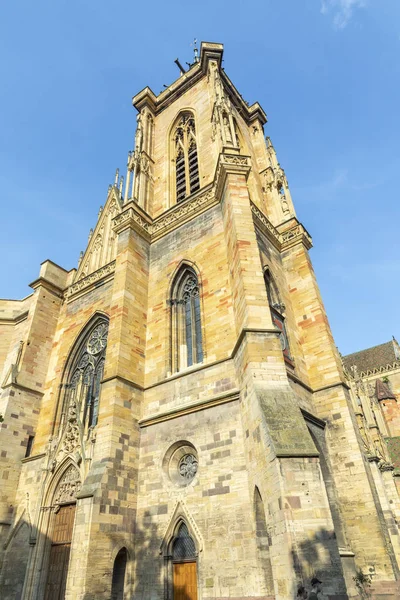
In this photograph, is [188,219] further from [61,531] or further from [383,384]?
[383,384]

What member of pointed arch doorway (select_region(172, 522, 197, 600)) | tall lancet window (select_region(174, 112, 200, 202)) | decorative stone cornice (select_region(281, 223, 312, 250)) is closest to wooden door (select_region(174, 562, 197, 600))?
pointed arch doorway (select_region(172, 522, 197, 600))

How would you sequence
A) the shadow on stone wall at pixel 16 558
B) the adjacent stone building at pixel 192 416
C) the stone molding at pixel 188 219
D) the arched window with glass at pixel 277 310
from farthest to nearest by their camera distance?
the stone molding at pixel 188 219 → the arched window with glass at pixel 277 310 → the shadow on stone wall at pixel 16 558 → the adjacent stone building at pixel 192 416

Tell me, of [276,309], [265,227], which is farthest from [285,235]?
[276,309]

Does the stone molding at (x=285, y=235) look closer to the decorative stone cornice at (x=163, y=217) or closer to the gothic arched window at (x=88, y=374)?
the decorative stone cornice at (x=163, y=217)

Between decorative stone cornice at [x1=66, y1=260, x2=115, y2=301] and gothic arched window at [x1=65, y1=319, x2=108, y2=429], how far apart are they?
6.07 ft

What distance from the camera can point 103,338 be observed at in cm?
1526

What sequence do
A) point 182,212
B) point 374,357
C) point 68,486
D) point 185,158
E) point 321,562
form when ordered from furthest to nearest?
point 374,357 → point 185,158 → point 182,212 → point 68,486 → point 321,562

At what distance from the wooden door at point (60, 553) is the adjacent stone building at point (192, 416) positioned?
49mm

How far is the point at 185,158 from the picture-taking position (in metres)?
18.0

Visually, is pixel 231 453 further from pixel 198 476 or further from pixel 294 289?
pixel 294 289

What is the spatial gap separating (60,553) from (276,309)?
943 cm

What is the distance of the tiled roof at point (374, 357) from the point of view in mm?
39781

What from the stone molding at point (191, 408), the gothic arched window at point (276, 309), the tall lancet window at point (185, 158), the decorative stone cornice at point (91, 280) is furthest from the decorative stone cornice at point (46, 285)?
the gothic arched window at point (276, 309)

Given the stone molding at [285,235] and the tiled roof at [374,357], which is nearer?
the stone molding at [285,235]
